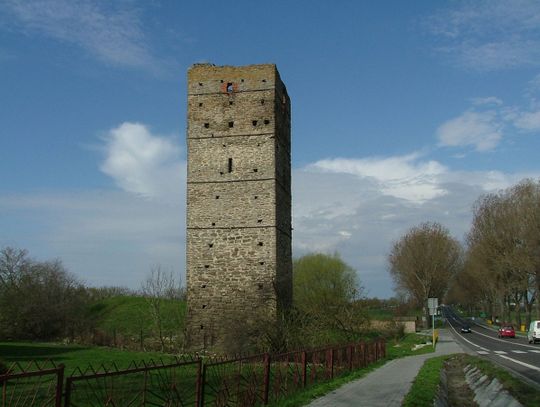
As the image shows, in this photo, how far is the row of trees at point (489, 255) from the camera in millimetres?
48844

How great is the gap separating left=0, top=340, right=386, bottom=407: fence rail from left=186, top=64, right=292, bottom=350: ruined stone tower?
1076 cm

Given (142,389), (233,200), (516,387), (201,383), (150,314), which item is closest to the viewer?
(142,389)

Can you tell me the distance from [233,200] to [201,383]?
Answer: 19.9 m

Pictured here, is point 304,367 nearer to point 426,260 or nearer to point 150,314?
point 150,314

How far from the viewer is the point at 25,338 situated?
4172cm

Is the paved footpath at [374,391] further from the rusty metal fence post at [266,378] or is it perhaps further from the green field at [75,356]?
the green field at [75,356]

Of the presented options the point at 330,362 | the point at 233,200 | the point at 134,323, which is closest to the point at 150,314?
the point at 134,323

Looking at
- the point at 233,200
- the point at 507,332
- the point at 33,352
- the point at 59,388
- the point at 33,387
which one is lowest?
the point at 507,332

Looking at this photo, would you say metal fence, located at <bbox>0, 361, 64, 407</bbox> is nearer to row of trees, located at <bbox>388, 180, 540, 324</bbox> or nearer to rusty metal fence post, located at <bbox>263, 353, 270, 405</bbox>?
rusty metal fence post, located at <bbox>263, 353, 270, 405</bbox>

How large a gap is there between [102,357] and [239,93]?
46.6 ft

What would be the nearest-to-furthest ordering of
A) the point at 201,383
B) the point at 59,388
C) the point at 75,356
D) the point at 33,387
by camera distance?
the point at 59,388, the point at 201,383, the point at 33,387, the point at 75,356

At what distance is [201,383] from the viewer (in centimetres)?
966

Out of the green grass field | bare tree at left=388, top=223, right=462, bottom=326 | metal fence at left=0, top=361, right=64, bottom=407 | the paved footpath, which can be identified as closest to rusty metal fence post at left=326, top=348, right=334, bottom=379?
the paved footpath

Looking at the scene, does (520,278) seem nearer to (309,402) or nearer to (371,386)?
(371,386)
